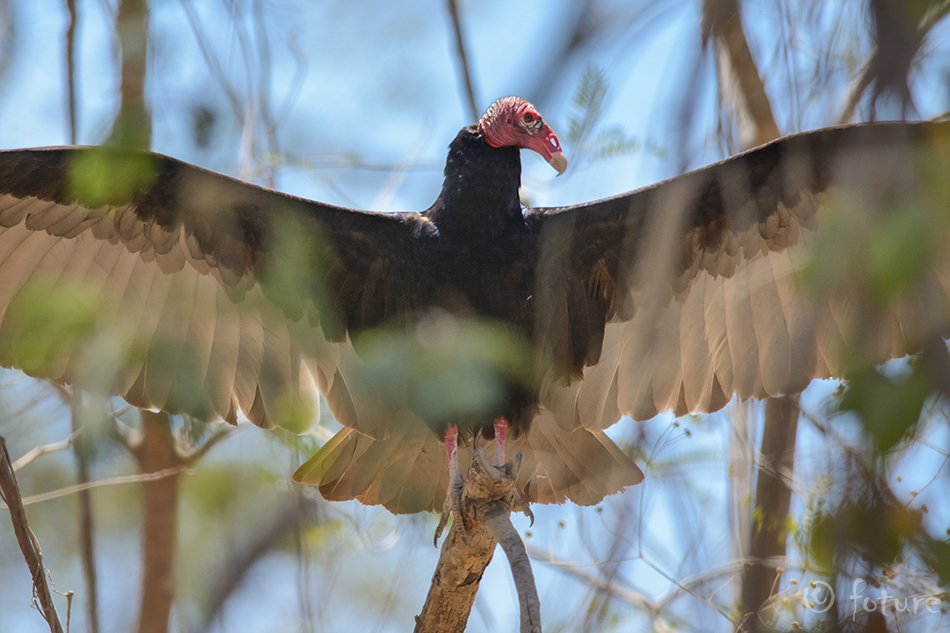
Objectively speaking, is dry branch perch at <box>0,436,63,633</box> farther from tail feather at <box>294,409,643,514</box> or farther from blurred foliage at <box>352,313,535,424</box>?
tail feather at <box>294,409,643,514</box>

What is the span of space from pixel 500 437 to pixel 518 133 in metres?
1.25

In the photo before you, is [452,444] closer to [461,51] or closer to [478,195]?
[478,195]

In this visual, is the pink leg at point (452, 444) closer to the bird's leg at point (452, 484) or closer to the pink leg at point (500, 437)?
the bird's leg at point (452, 484)

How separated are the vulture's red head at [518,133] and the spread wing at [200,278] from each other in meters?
0.47

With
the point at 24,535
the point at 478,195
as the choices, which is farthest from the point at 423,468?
the point at 24,535

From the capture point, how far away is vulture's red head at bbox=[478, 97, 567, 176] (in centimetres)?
328

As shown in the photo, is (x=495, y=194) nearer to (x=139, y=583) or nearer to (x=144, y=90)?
(x=144, y=90)

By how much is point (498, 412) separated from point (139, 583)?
206cm

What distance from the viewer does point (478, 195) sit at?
10.8 ft

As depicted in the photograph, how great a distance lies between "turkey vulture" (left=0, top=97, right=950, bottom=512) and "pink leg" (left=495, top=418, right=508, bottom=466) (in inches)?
0.8

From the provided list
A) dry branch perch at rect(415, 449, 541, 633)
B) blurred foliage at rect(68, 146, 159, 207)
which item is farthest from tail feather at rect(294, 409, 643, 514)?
blurred foliage at rect(68, 146, 159, 207)

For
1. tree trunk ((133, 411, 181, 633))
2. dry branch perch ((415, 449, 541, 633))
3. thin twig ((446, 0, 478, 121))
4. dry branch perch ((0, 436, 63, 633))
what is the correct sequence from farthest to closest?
1. tree trunk ((133, 411, 181, 633))
2. dry branch perch ((415, 449, 541, 633))
3. dry branch perch ((0, 436, 63, 633))
4. thin twig ((446, 0, 478, 121))

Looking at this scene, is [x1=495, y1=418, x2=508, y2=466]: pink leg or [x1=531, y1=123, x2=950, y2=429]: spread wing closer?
[x1=531, y1=123, x2=950, y2=429]: spread wing

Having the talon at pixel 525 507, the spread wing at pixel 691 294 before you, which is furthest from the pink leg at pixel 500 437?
the spread wing at pixel 691 294
